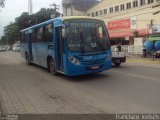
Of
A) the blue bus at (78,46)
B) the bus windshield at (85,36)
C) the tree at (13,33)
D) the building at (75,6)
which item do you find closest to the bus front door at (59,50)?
the blue bus at (78,46)

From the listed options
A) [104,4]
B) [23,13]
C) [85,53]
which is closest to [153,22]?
[104,4]

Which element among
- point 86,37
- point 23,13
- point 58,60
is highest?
point 23,13

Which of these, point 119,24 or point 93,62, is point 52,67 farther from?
point 119,24

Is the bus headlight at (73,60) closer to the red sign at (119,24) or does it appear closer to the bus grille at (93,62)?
the bus grille at (93,62)

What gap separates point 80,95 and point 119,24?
39639 mm

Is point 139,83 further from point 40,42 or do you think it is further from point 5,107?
point 40,42

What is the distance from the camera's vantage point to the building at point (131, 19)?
40.0 m

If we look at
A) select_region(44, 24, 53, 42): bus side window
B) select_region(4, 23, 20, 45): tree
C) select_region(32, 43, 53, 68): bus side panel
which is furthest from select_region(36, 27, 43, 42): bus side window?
select_region(4, 23, 20, 45): tree

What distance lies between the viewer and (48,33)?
14359mm

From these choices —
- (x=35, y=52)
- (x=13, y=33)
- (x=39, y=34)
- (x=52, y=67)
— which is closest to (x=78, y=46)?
(x=52, y=67)

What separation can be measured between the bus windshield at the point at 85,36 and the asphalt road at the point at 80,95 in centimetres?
147

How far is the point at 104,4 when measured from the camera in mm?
56500

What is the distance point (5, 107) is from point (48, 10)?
63051 millimetres

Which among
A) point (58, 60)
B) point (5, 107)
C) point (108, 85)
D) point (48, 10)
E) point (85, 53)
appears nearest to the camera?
point (5, 107)
